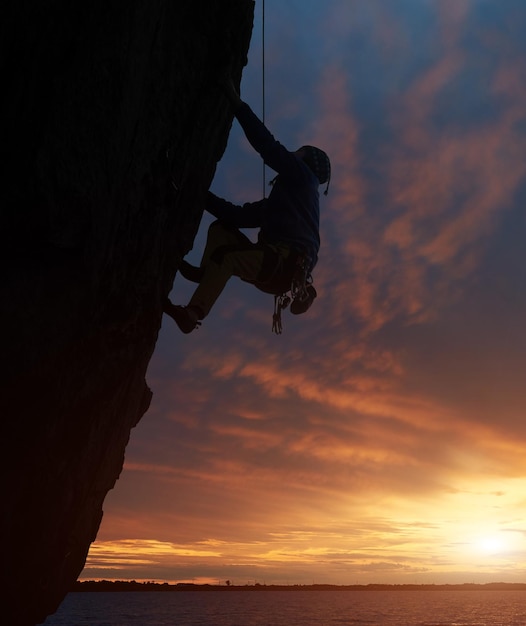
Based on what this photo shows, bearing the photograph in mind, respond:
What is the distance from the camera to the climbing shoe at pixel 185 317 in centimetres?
838

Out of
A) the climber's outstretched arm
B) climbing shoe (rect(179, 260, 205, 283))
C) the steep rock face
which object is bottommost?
the steep rock face

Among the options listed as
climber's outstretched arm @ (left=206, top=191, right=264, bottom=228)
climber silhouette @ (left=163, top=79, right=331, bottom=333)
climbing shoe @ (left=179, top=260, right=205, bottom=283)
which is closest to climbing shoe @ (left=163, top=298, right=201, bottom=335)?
climber silhouette @ (left=163, top=79, right=331, bottom=333)

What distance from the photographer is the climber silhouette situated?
8.36 m

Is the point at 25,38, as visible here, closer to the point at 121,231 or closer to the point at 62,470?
the point at 121,231

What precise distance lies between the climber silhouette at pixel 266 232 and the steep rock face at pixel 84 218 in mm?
441

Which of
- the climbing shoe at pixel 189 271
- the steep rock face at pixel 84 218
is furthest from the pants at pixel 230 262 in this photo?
the steep rock face at pixel 84 218

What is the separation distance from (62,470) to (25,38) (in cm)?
537

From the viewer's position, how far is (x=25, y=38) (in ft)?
19.5

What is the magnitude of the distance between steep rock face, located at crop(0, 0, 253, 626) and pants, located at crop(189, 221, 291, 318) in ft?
1.38

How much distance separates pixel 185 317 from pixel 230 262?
3.47 ft

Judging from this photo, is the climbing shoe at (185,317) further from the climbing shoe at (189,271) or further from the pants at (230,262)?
the climbing shoe at (189,271)

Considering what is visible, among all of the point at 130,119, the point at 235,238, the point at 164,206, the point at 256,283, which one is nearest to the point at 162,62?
the point at 130,119

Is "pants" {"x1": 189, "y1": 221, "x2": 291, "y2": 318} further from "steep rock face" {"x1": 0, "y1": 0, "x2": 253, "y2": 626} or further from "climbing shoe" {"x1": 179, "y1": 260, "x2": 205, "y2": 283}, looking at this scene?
"steep rock face" {"x1": 0, "y1": 0, "x2": 253, "y2": 626}

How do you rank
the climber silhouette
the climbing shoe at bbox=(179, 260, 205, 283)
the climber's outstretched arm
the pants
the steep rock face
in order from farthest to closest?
1. the climber's outstretched arm
2. the climbing shoe at bbox=(179, 260, 205, 283)
3. the pants
4. the climber silhouette
5. the steep rock face
